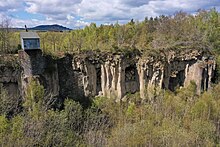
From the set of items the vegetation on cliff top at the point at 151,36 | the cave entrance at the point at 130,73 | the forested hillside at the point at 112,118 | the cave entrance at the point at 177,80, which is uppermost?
the vegetation on cliff top at the point at 151,36

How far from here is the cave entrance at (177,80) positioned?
109 ft

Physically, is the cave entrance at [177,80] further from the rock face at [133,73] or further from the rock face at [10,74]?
the rock face at [10,74]

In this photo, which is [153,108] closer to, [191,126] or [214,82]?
[191,126]

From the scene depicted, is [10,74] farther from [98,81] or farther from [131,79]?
[131,79]

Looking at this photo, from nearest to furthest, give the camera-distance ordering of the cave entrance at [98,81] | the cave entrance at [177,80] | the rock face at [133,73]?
the rock face at [133,73]
the cave entrance at [98,81]
the cave entrance at [177,80]

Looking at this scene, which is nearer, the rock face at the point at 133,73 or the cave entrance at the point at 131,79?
the rock face at the point at 133,73

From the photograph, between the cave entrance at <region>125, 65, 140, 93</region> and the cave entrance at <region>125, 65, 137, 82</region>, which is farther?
the cave entrance at <region>125, 65, 137, 82</region>

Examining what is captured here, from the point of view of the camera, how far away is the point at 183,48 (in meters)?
33.3

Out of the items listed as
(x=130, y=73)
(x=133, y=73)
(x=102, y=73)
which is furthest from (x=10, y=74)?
(x=133, y=73)

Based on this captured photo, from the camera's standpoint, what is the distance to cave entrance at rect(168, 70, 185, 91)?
33125 mm

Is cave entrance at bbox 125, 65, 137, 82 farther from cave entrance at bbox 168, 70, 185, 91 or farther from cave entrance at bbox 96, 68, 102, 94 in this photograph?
cave entrance at bbox 168, 70, 185, 91

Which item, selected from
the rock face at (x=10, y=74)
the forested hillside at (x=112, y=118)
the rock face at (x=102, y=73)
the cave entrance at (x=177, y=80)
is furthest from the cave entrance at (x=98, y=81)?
the cave entrance at (x=177, y=80)

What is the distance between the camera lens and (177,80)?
33500mm

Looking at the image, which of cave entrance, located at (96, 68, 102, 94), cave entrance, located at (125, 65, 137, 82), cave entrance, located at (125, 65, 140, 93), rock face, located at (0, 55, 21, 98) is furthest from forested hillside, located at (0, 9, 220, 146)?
cave entrance, located at (125, 65, 137, 82)
